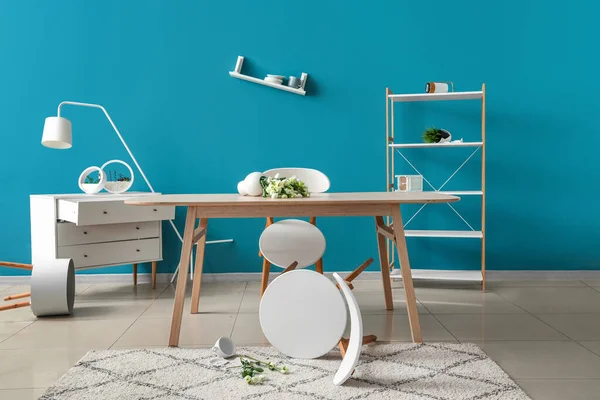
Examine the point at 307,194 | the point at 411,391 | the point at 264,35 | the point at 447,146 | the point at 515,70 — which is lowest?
the point at 411,391

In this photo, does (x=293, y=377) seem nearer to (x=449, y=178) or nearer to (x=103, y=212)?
(x=103, y=212)

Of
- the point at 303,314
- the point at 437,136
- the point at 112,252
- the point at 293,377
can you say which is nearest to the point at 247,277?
the point at 112,252

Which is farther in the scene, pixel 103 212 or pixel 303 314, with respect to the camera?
pixel 103 212

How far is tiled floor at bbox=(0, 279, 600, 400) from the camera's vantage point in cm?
204

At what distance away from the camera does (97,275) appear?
3.97m

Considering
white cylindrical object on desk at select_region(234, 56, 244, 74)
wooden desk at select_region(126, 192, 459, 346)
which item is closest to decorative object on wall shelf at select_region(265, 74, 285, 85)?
white cylindrical object on desk at select_region(234, 56, 244, 74)

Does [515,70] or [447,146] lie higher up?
[515,70]

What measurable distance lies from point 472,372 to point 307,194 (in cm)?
97

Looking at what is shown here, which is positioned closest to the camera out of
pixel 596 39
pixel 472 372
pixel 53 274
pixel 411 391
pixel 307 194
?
pixel 411 391

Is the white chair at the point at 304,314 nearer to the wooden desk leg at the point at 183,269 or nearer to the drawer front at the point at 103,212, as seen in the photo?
the wooden desk leg at the point at 183,269

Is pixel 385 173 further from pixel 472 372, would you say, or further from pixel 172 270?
pixel 472 372

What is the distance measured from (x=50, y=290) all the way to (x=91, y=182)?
3.29 ft

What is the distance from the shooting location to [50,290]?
2.91 metres

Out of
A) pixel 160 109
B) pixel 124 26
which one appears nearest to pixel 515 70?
pixel 160 109
